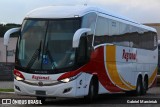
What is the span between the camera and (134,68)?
24.8 m

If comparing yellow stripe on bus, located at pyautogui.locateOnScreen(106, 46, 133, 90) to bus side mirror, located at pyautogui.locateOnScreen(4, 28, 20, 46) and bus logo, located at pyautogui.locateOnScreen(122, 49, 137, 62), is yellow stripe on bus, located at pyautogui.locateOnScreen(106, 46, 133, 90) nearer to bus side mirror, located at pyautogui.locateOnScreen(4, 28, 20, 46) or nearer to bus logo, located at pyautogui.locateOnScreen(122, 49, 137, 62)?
bus logo, located at pyautogui.locateOnScreen(122, 49, 137, 62)

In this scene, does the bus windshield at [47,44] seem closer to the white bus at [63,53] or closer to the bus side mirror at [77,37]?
the white bus at [63,53]

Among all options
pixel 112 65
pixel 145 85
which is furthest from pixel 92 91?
pixel 145 85

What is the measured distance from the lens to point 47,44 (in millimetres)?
17109

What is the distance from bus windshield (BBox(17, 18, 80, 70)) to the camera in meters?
16.8

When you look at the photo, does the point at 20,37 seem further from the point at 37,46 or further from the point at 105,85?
the point at 105,85

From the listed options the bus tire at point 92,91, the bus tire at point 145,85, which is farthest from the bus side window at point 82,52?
the bus tire at point 145,85

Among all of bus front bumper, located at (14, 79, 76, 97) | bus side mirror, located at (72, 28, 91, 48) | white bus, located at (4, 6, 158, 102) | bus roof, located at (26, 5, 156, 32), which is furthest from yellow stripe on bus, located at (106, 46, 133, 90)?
bus front bumper, located at (14, 79, 76, 97)

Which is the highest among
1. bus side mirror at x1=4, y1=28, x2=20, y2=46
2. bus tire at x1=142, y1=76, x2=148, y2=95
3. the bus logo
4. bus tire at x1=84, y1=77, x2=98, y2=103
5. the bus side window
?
bus side mirror at x1=4, y1=28, x2=20, y2=46

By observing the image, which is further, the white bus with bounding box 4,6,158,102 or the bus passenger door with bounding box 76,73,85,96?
the bus passenger door with bounding box 76,73,85,96

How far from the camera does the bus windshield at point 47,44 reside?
16.8m

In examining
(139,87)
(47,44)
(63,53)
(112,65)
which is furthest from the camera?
(139,87)

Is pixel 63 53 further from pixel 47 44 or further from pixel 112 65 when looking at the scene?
pixel 112 65

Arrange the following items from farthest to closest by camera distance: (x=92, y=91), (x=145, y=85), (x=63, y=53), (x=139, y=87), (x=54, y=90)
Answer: (x=145, y=85)
(x=139, y=87)
(x=92, y=91)
(x=63, y=53)
(x=54, y=90)
